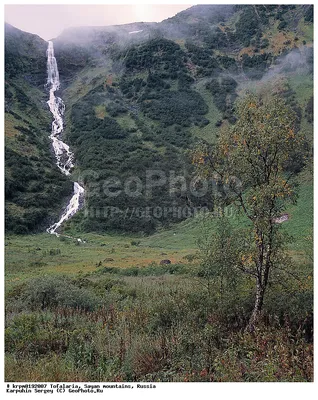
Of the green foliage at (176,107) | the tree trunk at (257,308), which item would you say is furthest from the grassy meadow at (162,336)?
the green foliage at (176,107)

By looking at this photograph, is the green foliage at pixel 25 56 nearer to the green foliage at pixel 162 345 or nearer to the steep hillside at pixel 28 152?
the steep hillside at pixel 28 152

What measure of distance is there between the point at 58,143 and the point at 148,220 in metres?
34.3

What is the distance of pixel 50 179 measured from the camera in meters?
59.6

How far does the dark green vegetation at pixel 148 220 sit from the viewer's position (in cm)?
675

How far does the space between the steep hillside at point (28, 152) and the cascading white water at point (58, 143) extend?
153 centimetres

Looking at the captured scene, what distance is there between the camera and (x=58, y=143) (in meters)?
76.6

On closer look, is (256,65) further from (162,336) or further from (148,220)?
(162,336)

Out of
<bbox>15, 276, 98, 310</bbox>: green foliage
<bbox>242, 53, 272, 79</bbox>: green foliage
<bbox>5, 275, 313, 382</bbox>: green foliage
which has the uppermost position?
<bbox>242, 53, 272, 79</bbox>: green foliage

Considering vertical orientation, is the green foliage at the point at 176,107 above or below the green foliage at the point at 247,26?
below

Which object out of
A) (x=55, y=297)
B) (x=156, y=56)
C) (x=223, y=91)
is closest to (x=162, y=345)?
(x=55, y=297)

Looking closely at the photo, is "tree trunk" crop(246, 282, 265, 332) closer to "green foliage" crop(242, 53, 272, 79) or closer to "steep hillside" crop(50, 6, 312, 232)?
"steep hillside" crop(50, 6, 312, 232)

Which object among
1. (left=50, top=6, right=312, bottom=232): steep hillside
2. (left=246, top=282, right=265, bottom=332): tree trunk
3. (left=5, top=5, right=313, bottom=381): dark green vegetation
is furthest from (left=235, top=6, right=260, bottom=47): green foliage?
(left=246, top=282, right=265, bottom=332): tree trunk

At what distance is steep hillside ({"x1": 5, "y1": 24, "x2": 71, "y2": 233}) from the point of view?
51.6m

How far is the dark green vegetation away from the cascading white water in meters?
1.58
